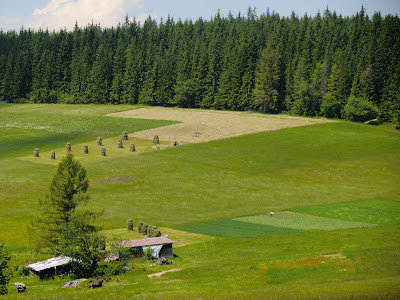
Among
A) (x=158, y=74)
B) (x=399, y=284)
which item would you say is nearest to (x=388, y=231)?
(x=399, y=284)

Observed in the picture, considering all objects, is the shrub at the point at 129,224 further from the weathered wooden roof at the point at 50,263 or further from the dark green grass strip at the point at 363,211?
the dark green grass strip at the point at 363,211

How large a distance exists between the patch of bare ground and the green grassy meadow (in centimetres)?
585

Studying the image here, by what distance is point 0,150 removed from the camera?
98.5 metres

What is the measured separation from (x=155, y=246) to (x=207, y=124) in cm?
8411

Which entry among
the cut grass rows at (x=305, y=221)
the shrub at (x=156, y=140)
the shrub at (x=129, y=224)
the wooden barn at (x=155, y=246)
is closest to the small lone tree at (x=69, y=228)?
the wooden barn at (x=155, y=246)

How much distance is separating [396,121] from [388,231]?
8299 centimetres

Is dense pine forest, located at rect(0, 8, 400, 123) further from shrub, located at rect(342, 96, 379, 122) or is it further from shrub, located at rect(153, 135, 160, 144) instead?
shrub, located at rect(153, 135, 160, 144)

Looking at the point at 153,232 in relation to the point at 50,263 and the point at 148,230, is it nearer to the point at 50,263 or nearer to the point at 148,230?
the point at 148,230

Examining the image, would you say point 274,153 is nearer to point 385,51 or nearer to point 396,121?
point 396,121

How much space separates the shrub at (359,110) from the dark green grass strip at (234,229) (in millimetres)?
89299

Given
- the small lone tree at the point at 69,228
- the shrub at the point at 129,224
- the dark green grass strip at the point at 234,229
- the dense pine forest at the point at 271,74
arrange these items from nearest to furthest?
the small lone tree at the point at 69,228, the dark green grass strip at the point at 234,229, the shrub at the point at 129,224, the dense pine forest at the point at 271,74

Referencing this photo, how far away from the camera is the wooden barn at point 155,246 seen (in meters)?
44.4

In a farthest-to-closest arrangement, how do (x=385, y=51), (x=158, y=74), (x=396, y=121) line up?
1. (x=158, y=74)
2. (x=385, y=51)
3. (x=396, y=121)

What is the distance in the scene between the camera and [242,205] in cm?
6425
